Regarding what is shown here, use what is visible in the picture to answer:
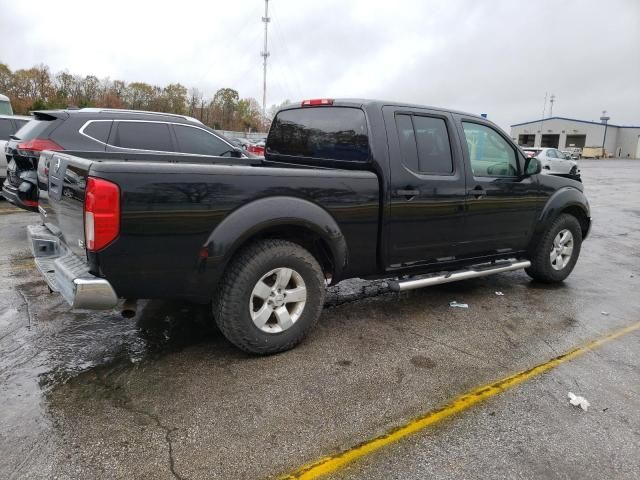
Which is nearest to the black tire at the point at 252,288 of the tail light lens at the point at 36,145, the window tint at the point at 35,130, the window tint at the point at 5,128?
the tail light lens at the point at 36,145

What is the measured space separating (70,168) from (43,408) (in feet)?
4.85

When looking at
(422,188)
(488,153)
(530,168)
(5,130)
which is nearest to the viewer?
(422,188)

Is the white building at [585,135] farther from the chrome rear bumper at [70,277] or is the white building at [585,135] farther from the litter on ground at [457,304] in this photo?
the chrome rear bumper at [70,277]

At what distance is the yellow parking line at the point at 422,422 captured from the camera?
243 centimetres

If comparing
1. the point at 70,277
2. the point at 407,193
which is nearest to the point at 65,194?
the point at 70,277

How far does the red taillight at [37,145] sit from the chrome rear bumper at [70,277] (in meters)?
3.10

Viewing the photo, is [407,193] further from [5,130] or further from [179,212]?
[5,130]

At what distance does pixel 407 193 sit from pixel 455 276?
1018mm

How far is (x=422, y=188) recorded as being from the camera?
4230 millimetres

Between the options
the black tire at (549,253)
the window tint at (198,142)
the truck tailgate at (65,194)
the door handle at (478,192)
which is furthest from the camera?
the window tint at (198,142)

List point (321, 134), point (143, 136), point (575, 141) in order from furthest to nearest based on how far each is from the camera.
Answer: point (575, 141)
point (143, 136)
point (321, 134)

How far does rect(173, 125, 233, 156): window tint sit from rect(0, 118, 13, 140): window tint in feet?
17.7

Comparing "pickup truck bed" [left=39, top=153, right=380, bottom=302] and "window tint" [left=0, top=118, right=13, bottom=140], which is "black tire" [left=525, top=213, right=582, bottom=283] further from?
"window tint" [left=0, top=118, right=13, bottom=140]

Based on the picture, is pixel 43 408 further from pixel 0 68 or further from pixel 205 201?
pixel 0 68
